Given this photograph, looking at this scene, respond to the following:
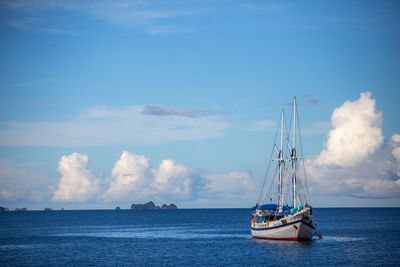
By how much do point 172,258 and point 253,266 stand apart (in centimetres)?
1584

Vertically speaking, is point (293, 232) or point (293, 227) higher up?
point (293, 227)

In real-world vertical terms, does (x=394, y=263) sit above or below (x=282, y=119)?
below

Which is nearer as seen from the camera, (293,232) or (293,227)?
(293,227)

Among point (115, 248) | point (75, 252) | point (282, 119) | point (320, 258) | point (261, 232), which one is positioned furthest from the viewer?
point (282, 119)

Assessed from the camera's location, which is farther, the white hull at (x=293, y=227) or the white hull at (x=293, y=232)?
the white hull at (x=293, y=232)

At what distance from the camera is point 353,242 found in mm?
105062

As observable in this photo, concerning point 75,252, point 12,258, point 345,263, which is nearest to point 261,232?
point 345,263

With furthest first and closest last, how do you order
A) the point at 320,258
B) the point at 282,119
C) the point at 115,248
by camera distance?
the point at 282,119 < the point at 115,248 < the point at 320,258

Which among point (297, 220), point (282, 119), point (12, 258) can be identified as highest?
point (282, 119)

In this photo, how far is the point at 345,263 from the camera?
75.4 m

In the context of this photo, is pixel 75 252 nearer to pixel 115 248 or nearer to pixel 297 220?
pixel 115 248

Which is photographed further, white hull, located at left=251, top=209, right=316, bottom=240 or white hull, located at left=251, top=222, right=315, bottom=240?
white hull, located at left=251, top=222, right=315, bottom=240

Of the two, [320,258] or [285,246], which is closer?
[320,258]

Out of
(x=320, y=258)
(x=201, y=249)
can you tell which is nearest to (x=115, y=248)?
(x=201, y=249)
